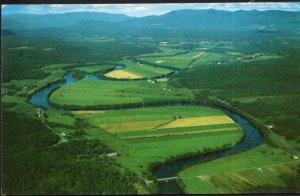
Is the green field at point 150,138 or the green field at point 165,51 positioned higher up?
the green field at point 165,51

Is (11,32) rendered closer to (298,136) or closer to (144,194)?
(144,194)

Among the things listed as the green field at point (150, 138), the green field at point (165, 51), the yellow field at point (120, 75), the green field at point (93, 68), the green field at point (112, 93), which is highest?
the green field at point (165, 51)

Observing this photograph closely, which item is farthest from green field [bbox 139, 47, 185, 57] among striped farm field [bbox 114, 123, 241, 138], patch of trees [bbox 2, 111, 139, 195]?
patch of trees [bbox 2, 111, 139, 195]

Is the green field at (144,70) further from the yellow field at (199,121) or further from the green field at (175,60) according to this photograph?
the yellow field at (199,121)

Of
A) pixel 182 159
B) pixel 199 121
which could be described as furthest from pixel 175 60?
pixel 182 159

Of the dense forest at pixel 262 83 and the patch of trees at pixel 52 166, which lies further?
the dense forest at pixel 262 83

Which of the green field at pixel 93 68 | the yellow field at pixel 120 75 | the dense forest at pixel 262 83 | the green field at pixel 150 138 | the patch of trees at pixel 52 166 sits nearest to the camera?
the patch of trees at pixel 52 166

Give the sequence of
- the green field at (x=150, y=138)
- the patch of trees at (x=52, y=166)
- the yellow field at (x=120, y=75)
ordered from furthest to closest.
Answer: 1. the yellow field at (x=120, y=75)
2. the green field at (x=150, y=138)
3. the patch of trees at (x=52, y=166)

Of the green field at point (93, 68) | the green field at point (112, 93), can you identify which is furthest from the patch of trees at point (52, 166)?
the green field at point (93, 68)
